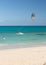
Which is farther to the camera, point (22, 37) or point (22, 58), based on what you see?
point (22, 37)

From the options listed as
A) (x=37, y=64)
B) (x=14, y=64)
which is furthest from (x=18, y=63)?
(x=37, y=64)

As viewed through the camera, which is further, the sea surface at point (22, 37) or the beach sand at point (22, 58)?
the sea surface at point (22, 37)

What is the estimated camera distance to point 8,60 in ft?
15.3

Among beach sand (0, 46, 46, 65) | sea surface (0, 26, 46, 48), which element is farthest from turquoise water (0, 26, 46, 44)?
beach sand (0, 46, 46, 65)

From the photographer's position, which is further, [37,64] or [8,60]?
[8,60]

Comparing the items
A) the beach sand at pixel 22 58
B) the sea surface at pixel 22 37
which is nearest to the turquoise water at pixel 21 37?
the sea surface at pixel 22 37

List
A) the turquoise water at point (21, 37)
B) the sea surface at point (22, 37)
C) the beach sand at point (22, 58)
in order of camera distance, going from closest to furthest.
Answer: the beach sand at point (22, 58), the sea surface at point (22, 37), the turquoise water at point (21, 37)

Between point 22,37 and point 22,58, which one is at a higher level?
point 22,58

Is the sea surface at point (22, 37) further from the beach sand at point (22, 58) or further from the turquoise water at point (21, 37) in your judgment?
the beach sand at point (22, 58)

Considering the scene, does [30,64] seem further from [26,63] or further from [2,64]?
[2,64]

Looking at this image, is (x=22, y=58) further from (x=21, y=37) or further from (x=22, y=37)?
(x=22, y=37)

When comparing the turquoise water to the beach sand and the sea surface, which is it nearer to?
the sea surface

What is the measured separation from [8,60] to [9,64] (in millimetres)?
434

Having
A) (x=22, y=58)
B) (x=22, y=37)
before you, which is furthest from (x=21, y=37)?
(x=22, y=58)
